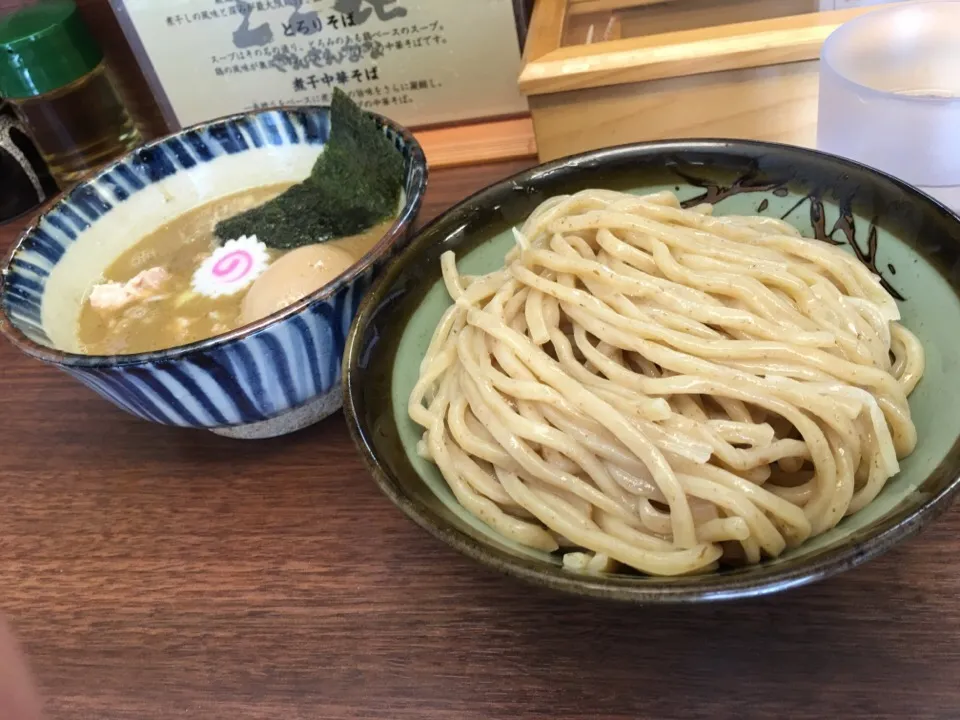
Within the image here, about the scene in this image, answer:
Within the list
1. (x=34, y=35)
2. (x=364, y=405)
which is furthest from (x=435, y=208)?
(x=34, y=35)

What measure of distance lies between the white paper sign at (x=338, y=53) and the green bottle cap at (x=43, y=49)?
0.13 metres

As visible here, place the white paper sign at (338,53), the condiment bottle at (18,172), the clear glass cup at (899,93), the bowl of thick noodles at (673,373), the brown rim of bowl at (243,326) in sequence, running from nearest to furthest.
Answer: the bowl of thick noodles at (673,373), the brown rim of bowl at (243,326), the clear glass cup at (899,93), the white paper sign at (338,53), the condiment bottle at (18,172)

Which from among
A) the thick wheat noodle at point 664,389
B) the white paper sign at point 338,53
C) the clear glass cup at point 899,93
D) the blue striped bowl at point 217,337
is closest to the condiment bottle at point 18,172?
the white paper sign at point 338,53

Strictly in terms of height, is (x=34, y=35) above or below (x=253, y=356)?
above

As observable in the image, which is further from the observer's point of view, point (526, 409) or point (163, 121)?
point (163, 121)

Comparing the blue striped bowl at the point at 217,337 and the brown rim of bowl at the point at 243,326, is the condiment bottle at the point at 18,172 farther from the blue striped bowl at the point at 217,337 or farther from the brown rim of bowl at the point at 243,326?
the brown rim of bowl at the point at 243,326

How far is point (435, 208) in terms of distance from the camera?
1.72m

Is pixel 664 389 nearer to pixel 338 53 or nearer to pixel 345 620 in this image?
pixel 345 620

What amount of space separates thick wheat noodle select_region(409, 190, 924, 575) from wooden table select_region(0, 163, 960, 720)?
0.14m

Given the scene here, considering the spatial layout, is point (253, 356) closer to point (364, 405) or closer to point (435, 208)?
point (364, 405)

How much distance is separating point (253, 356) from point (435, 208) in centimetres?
79

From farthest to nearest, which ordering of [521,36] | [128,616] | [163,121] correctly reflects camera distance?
[163,121]
[521,36]
[128,616]

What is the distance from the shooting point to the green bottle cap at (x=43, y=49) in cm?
176

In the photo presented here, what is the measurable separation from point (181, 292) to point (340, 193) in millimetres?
346
